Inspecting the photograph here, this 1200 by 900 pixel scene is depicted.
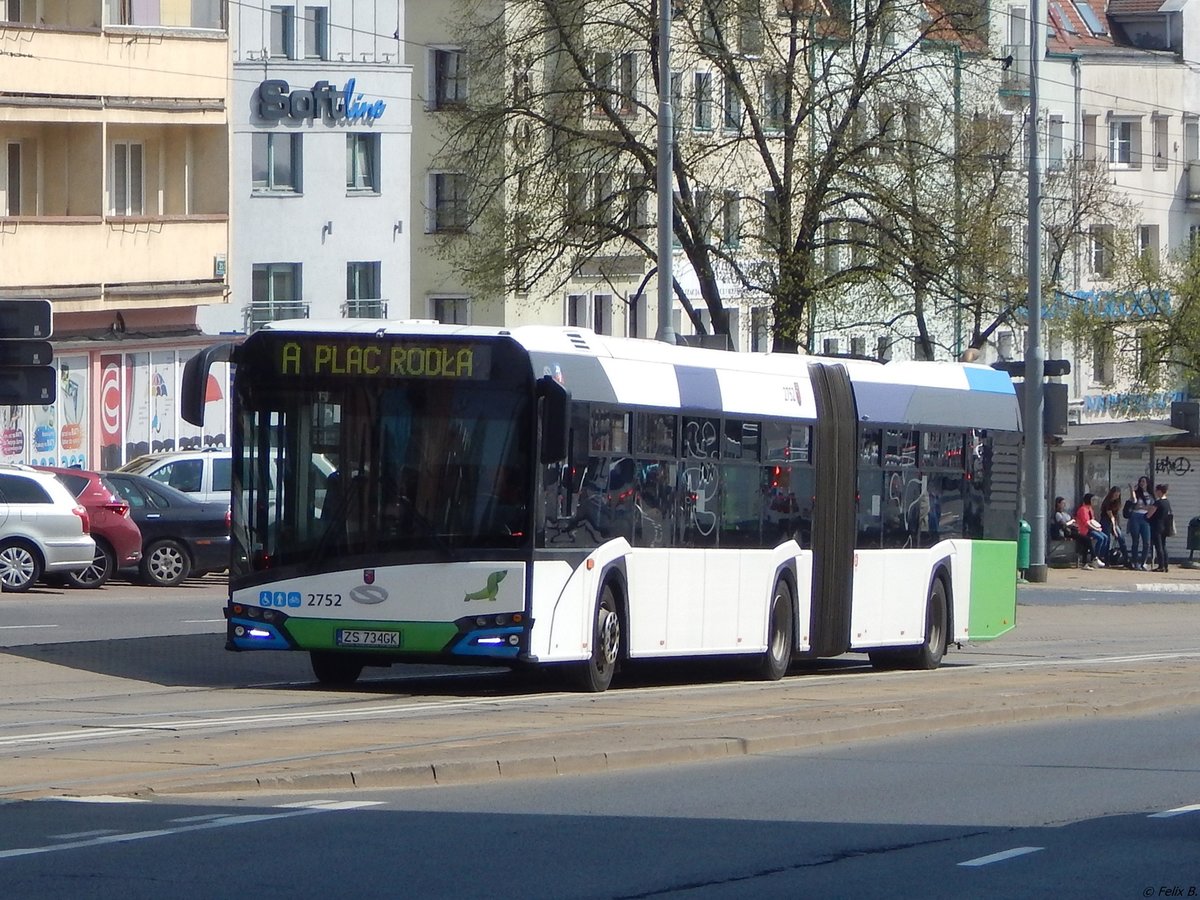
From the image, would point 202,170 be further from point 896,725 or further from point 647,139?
point 896,725

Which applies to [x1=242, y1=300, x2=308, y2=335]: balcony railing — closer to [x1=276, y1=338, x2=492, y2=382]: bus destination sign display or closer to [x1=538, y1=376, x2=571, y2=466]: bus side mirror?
[x1=276, y1=338, x2=492, y2=382]: bus destination sign display

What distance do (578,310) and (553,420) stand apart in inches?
1943

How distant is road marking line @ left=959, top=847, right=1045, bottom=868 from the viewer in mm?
9883

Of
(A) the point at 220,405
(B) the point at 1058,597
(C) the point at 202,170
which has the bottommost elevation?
(B) the point at 1058,597

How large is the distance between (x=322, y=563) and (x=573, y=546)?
182cm

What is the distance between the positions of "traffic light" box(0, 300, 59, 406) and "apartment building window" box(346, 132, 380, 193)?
145 ft

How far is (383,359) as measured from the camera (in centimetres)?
1709

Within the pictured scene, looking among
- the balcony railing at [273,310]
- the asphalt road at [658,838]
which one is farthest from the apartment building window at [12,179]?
the asphalt road at [658,838]

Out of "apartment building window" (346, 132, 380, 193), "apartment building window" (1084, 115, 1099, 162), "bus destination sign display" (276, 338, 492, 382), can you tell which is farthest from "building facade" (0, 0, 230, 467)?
"apartment building window" (1084, 115, 1099, 162)

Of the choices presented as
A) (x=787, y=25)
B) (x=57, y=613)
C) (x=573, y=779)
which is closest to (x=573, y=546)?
(x=573, y=779)

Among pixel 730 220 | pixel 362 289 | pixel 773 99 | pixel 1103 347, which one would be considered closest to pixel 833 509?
pixel 773 99

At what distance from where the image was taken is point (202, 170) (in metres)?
44.9

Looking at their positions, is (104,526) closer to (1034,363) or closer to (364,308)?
(1034,363)

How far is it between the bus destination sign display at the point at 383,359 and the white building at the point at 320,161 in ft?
137
